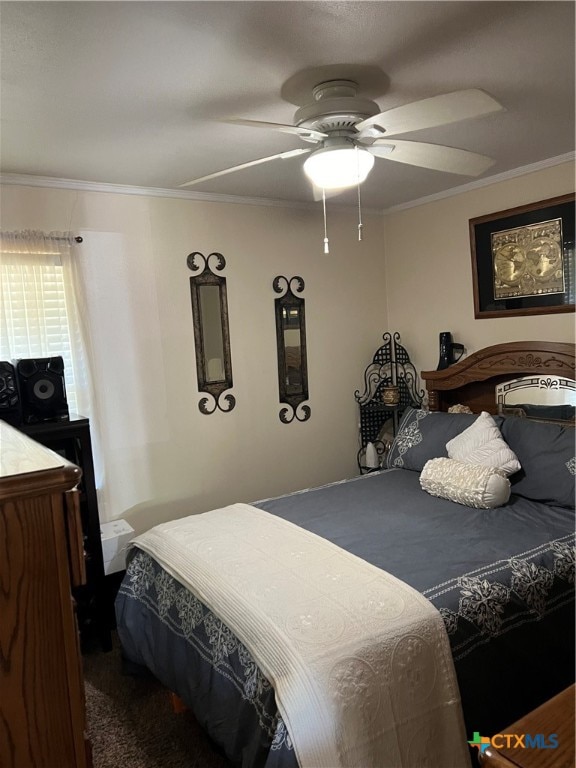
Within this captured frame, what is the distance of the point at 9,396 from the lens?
2586 millimetres

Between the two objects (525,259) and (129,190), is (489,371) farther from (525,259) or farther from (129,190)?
(129,190)

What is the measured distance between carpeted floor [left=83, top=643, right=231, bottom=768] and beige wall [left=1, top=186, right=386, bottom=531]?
0.94 m

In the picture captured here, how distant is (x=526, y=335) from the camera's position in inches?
130

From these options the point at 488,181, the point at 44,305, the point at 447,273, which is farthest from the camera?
the point at 447,273

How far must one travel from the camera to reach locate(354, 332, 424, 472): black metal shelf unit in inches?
160

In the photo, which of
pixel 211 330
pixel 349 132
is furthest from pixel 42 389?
pixel 349 132

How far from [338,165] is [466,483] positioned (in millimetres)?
1604

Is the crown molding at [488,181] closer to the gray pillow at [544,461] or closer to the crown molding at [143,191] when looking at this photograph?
the crown molding at [143,191]

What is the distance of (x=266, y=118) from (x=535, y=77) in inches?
40.2

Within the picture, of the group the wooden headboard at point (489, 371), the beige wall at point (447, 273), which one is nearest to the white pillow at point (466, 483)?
the wooden headboard at point (489, 371)

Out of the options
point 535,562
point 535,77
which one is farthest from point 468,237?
point 535,562

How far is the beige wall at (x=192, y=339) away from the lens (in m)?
3.12

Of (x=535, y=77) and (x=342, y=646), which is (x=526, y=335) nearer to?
(x=535, y=77)

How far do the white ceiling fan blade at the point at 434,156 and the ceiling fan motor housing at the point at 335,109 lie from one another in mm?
132
